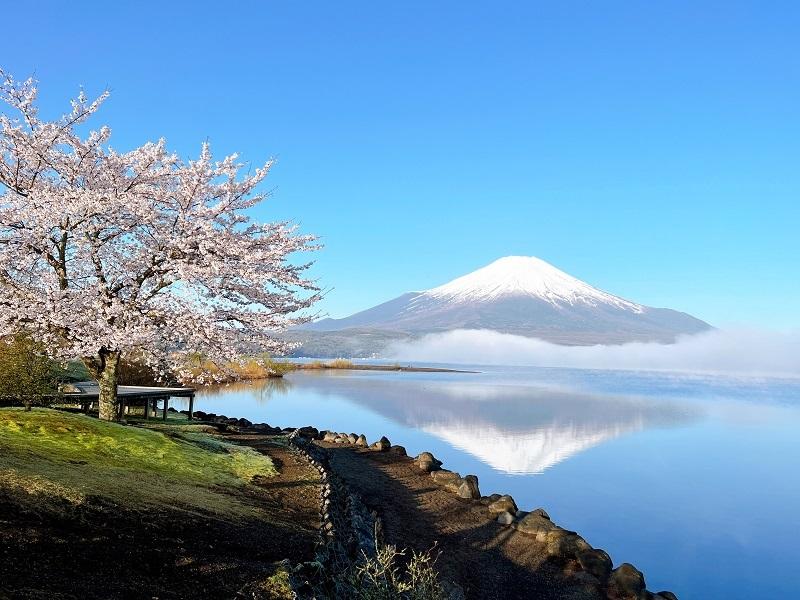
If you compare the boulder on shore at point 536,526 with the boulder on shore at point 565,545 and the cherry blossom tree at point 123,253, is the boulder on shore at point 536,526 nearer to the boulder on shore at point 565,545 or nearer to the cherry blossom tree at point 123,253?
the boulder on shore at point 565,545

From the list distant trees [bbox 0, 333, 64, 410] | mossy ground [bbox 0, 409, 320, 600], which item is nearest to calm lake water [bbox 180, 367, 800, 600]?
mossy ground [bbox 0, 409, 320, 600]

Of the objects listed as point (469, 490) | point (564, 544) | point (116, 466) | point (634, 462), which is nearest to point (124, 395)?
point (116, 466)

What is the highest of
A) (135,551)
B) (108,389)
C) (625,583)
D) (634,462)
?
(108,389)

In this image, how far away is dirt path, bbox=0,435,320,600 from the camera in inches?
285

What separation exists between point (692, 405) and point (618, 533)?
151 ft

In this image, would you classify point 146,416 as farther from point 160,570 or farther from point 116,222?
point 160,570

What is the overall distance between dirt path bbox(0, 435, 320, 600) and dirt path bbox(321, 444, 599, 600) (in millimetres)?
3579

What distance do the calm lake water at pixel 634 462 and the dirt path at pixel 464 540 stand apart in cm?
308

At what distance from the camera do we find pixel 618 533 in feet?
60.6

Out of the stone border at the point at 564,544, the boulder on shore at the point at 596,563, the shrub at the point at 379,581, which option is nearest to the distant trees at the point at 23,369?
the shrub at the point at 379,581

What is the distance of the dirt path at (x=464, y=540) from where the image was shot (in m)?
12.9

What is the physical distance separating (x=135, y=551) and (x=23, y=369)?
1275 cm

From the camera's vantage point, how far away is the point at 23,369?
→ 61.1ft

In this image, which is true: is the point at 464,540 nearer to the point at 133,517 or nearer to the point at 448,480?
the point at 448,480
